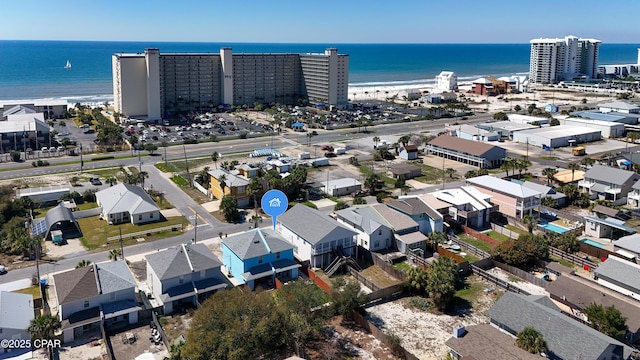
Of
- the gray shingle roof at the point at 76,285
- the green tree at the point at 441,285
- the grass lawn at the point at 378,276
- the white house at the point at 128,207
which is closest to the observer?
the gray shingle roof at the point at 76,285

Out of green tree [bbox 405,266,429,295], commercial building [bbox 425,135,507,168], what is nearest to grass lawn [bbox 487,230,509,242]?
green tree [bbox 405,266,429,295]

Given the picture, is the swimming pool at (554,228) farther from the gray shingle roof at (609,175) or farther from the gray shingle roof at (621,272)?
the gray shingle roof at (609,175)

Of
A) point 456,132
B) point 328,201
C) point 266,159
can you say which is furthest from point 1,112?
point 456,132

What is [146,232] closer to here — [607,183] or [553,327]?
[553,327]

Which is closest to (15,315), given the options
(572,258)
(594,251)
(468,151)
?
(572,258)

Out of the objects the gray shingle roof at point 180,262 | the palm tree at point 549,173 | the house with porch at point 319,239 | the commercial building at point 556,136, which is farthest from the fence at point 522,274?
the commercial building at point 556,136

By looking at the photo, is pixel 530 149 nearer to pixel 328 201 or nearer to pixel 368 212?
pixel 328 201
